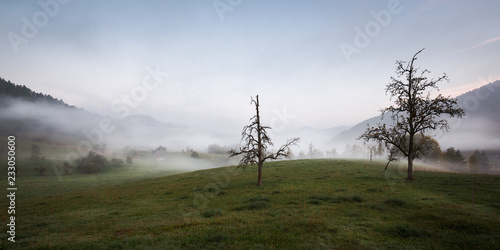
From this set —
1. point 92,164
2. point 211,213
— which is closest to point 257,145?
point 211,213

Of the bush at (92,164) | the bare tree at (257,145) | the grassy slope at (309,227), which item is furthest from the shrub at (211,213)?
the bush at (92,164)

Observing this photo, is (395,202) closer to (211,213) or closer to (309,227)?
(309,227)

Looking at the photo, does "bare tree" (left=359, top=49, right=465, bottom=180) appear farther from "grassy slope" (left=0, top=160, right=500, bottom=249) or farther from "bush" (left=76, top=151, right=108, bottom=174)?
"bush" (left=76, top=151, right=108, bottom=174)

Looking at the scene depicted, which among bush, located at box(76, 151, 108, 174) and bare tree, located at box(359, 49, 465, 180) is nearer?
bare tree, located at box(359, 49, 465, 180)

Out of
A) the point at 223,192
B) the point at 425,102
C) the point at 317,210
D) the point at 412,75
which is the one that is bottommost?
the point at 223,192

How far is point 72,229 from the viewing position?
13883 mm

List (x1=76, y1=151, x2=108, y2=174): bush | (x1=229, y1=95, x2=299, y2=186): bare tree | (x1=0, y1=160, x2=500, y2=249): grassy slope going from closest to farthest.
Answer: (x1=0, y1=160, x2=500, y2=249): grassy slope
(x1=229, y1=95, x2=299, y2=186): bare tree
(x1=76, y1=151, x2=108, y2=174): bush

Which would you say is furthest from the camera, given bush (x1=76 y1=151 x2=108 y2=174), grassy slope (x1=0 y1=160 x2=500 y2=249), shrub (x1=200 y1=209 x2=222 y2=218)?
bush (x1=76 y1=151 x2=108 y2=174)

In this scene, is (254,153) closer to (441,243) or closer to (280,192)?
(280,192)

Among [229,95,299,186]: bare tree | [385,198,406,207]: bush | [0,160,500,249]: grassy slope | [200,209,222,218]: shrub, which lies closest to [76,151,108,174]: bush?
[0,160,500,249]: grassy slope

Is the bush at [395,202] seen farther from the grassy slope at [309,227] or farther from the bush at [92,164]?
the bush at [92,164]

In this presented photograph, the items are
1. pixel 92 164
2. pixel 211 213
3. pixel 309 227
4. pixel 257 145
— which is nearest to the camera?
pixel 309 227

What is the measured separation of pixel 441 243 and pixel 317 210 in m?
6.88

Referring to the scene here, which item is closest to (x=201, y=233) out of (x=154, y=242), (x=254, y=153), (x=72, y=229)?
(x=154, y=242)
